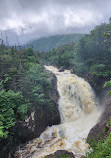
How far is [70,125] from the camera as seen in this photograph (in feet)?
56.1

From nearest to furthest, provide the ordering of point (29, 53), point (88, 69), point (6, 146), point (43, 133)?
point (6, 146) → point (43, 133) → point (88, 69) → point (29, 53)

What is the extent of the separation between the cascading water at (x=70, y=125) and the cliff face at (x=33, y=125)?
0.73 m

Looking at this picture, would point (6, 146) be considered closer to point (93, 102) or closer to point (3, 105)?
point (3, 105)

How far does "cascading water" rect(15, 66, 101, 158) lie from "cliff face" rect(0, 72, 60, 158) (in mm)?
734

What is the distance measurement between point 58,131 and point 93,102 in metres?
8.79

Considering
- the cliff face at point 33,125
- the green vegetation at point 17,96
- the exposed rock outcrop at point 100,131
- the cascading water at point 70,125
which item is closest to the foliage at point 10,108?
the green vegetation at point 17,96

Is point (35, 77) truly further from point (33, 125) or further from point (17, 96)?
point (33, 125)

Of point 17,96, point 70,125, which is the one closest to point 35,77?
point 17,96

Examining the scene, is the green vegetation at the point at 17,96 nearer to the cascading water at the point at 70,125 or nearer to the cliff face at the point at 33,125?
the cliff face at the point at 33,125

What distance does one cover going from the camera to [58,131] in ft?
51.8

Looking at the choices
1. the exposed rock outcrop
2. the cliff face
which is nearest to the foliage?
the cliff face

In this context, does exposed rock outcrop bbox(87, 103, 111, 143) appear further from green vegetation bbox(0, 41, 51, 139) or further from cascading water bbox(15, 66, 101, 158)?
green vegetation bbox(0, 41, 51, 139)

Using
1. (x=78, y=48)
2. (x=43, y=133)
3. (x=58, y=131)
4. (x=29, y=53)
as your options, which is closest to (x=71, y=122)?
(x=58, y=131)

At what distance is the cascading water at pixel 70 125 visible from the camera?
1242 centimetres
